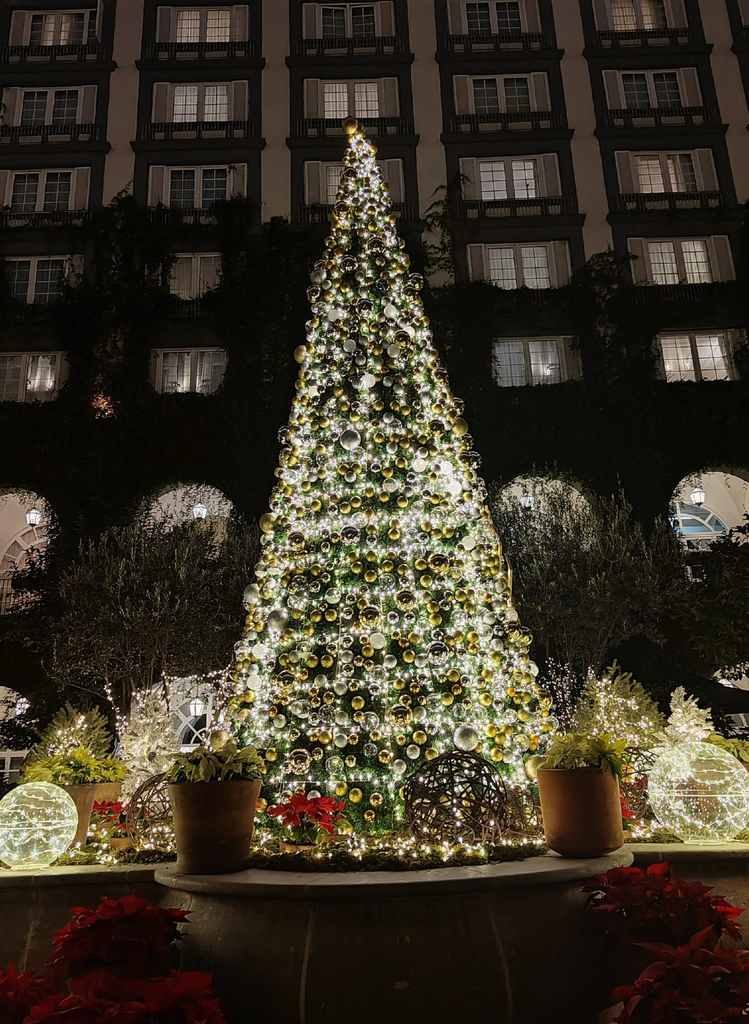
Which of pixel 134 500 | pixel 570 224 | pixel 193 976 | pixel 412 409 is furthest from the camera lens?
pixel 570 224

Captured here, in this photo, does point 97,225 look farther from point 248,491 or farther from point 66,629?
point 66,629

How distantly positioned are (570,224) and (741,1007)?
23.5 metres

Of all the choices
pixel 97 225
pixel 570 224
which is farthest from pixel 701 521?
pixel 97 225

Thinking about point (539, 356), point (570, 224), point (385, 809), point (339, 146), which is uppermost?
point (339, 146)

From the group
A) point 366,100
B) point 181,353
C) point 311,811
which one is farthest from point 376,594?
point 366,100

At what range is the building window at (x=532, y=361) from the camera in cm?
2283

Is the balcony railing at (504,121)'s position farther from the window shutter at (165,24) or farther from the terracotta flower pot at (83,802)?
the terracotta flower pot at (83,802)

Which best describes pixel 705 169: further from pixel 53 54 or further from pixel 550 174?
pixel 53 54

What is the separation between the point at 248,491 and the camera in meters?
20.5

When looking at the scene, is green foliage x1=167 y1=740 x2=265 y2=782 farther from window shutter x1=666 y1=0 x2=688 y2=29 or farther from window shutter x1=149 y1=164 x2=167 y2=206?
window shutter x1=666 y1=0 x2=688 y2=29

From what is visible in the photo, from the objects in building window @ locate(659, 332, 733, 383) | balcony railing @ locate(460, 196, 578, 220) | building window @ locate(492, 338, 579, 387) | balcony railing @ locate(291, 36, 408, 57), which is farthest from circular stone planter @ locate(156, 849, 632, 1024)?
balcony railing @ locate(291, 36, 408, 57)

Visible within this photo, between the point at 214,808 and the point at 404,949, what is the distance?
1.43m

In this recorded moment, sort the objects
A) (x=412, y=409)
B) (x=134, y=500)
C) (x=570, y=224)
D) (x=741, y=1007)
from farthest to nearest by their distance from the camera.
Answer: (x=570, y=224) < (x=134, y=500) < (x=412, y=409) < (x=741, y=1007)

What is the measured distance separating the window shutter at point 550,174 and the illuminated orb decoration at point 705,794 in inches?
854
